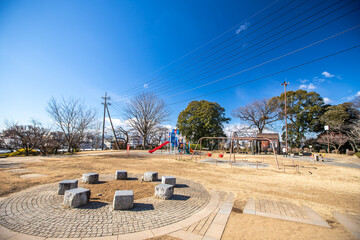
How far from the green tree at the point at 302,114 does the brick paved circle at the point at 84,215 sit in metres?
29.8

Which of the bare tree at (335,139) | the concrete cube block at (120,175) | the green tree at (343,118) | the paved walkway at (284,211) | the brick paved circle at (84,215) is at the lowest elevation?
the paved walkway at (284,211)

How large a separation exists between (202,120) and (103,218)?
25037 millimetres

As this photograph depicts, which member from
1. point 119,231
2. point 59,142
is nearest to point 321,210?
point 119,231

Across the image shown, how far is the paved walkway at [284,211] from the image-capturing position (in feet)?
10.6

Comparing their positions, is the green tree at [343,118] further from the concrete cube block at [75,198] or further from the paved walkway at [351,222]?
the concrete cube block at [75,198]

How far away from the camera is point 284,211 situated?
12.0ft

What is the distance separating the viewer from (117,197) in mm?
3520

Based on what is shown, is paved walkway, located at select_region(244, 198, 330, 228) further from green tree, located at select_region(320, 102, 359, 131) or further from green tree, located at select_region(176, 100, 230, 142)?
green tree, located at select_region(320, 102, 359, 131)

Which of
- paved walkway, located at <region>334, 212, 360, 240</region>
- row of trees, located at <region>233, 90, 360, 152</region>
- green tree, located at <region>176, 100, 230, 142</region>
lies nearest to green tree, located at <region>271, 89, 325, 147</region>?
row of trees, located at <region>233, 90, 360, 152</region>

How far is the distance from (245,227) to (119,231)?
2369 millimetres

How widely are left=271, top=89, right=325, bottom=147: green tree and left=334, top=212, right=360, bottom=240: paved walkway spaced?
28236 millimetres

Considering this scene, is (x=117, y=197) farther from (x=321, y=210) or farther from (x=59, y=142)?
(x=59, y=142)

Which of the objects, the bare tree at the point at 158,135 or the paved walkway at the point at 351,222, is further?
the bare tree at the point at 158,135

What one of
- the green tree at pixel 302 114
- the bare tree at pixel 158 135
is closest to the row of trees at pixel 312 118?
the green tree at pixel 302 114
